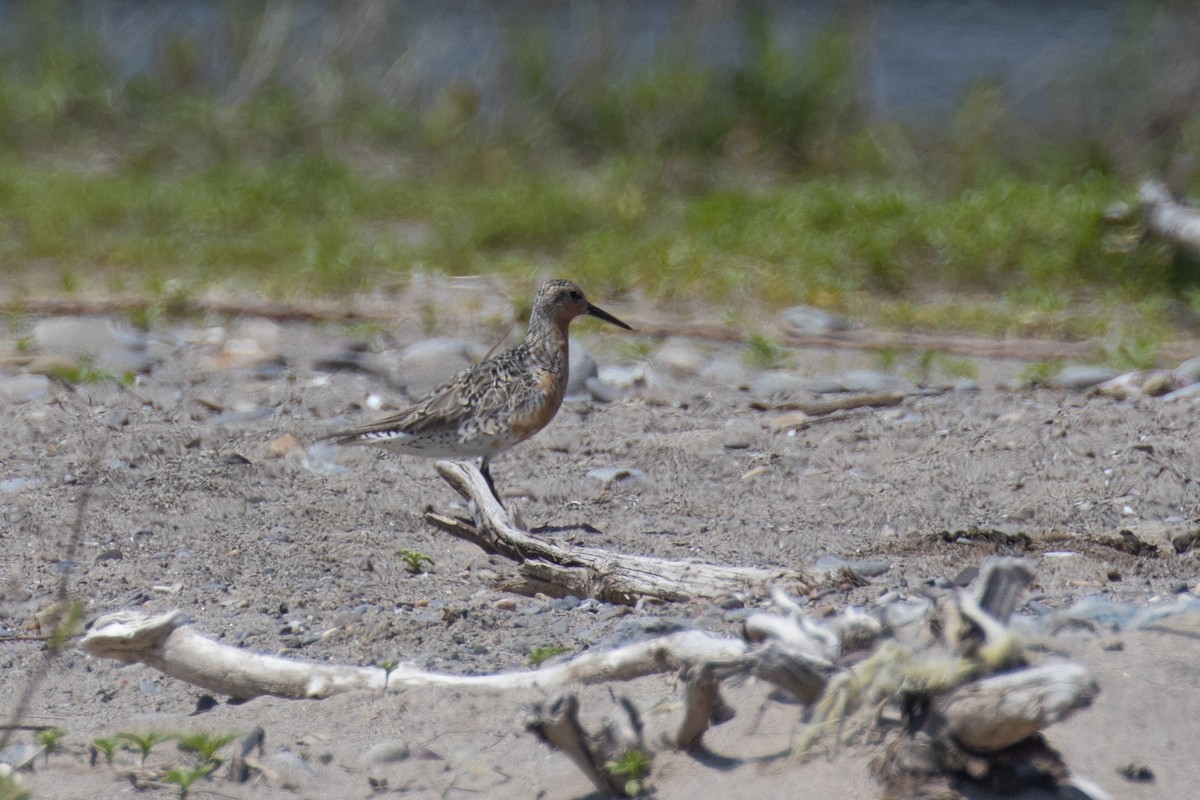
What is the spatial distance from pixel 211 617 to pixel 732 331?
12.7 feet

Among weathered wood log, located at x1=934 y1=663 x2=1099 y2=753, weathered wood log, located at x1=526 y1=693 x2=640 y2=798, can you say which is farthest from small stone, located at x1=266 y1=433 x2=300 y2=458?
weathered wood log, located at x1=934 y1=663 x2=1099 y2=753

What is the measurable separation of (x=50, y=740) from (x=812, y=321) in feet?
17.3

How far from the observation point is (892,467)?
18.8 feet

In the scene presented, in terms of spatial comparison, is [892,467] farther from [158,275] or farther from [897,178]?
[897,178]

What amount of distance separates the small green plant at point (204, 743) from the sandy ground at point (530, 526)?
2.3 inches

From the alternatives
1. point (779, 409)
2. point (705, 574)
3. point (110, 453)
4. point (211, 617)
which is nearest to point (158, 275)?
point (110, 453)

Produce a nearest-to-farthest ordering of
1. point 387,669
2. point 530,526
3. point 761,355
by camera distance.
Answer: point 387,669 < point 530,526 < point 761,355

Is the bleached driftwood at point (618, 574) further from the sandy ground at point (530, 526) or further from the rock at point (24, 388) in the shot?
the rock at point (24, 388)

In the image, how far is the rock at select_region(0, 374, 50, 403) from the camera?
6.50 m

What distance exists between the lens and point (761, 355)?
7305 millimetres

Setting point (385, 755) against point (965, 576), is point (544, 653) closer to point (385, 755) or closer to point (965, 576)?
point (385, 755)

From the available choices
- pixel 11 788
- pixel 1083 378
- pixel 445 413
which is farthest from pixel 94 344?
pixel 1083 378

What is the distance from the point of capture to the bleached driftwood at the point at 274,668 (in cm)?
358

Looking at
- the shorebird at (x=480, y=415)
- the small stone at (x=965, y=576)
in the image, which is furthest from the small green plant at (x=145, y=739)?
the small stone at (x=965, y=576)
